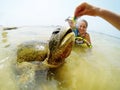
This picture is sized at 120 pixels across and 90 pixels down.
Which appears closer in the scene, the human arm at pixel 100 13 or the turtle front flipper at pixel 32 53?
the human arm at pixel 100 13

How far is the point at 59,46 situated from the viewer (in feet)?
10.4

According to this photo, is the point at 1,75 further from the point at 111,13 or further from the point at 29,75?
the point at 111,13

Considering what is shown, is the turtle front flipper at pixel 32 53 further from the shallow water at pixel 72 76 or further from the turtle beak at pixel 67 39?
the turtle beak at pixel 67 39

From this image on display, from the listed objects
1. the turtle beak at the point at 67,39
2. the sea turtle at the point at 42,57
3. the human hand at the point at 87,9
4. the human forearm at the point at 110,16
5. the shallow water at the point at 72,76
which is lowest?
the shallow water at the point at 72,76

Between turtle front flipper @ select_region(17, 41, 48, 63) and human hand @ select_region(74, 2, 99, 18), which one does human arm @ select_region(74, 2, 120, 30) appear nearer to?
human hand @ select_region(74, 2, 99, 18)

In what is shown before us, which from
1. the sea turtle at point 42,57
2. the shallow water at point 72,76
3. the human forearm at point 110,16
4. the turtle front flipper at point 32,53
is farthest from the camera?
the turtle front flipper at point 32,53

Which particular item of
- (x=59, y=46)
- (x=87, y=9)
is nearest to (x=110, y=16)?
(x=87, y=9)

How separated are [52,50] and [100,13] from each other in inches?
37.9

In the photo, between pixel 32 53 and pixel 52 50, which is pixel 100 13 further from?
pixel 32 53

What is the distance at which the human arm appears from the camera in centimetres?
261

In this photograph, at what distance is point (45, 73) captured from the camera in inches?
125

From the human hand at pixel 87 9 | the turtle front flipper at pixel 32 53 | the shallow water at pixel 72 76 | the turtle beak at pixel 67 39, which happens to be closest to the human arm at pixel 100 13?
the human hand at pixel 87 9

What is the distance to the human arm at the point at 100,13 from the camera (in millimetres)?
2611

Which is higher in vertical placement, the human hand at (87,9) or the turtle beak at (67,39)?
the human hand at (87,9)
